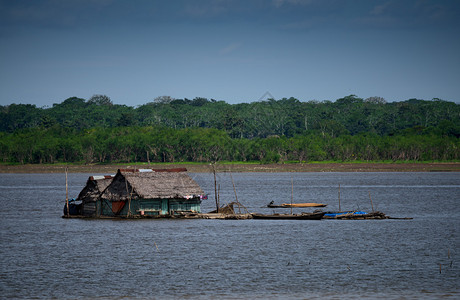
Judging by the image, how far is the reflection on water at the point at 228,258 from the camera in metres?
25.7

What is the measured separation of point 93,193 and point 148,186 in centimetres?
465

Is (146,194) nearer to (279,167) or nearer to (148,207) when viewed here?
(148,207)

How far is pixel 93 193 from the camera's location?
1833 inches

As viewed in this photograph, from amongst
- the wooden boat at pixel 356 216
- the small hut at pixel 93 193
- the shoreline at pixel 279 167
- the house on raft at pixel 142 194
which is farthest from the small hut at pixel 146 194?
the shoreline at pixel 279 167

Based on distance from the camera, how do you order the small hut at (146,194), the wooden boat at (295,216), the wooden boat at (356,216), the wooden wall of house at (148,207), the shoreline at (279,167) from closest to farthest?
the small hut at (146,194) → the wooden wall of house at (148,207) → the wooden boat at (295,216) → the wooden boat at (356,216) → the shoreline at (279,167)

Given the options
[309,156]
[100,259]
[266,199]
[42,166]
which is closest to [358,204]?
[266,199]

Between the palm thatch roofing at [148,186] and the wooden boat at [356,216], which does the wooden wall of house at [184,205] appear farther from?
the wooden boat at [356,216]

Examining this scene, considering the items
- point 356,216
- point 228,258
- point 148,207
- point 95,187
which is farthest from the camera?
point 356,216

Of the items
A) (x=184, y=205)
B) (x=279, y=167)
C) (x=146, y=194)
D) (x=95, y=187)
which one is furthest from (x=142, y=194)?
(x=279, y=167)

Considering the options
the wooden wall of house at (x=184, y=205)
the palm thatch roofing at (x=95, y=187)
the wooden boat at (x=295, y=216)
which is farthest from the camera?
the wooden boat at (x=295, y=216)

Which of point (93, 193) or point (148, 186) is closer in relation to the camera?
point (148, 186)

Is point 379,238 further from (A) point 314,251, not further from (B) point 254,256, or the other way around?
(B) point 254,256

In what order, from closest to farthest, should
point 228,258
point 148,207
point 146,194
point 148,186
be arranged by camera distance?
point 228,258
point 146,194
point 148,186
point 148,207

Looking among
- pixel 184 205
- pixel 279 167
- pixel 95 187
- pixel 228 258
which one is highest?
pixel 95 187
